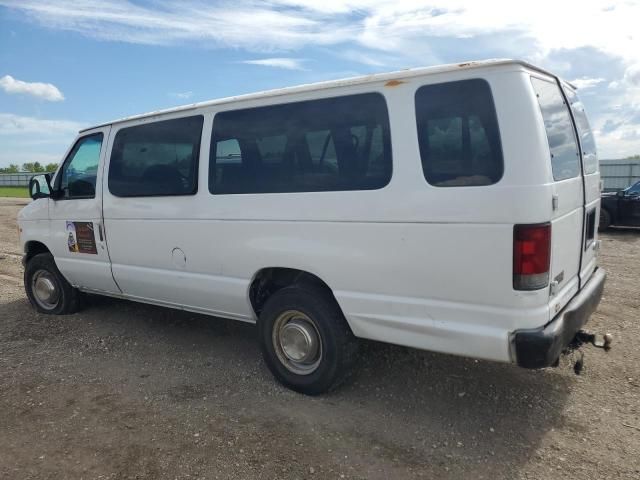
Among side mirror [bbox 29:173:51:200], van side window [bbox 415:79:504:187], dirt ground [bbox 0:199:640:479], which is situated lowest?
dirt ground [bbox 0:199:640:479]

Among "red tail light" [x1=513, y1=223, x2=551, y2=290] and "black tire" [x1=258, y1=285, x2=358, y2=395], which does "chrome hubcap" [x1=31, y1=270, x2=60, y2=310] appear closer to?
"black tire" [x1=258, y1=285, x2=358, y2=395]

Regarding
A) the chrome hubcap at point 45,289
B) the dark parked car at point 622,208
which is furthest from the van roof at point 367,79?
the dark parked car at point 622,208

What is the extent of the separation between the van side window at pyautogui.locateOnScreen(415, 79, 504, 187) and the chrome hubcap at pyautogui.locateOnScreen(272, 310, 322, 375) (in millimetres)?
1434

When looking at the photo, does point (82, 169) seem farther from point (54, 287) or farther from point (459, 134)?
point (459, 134)

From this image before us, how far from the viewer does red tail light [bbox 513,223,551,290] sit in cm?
283

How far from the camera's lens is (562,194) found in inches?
122

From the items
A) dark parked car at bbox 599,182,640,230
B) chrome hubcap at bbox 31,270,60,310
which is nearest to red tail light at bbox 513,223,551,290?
chrome hubcap at bbox 31,270,60,310

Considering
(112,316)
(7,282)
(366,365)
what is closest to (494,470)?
(366,365)

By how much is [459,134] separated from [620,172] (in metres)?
22.0

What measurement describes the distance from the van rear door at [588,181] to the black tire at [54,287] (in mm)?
5133

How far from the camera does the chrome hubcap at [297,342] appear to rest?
3.82m

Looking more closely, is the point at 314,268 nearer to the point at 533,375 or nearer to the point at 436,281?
the point at 436,281

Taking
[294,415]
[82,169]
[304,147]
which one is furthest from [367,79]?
[82,169]

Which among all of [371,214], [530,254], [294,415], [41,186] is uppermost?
[41,186]
